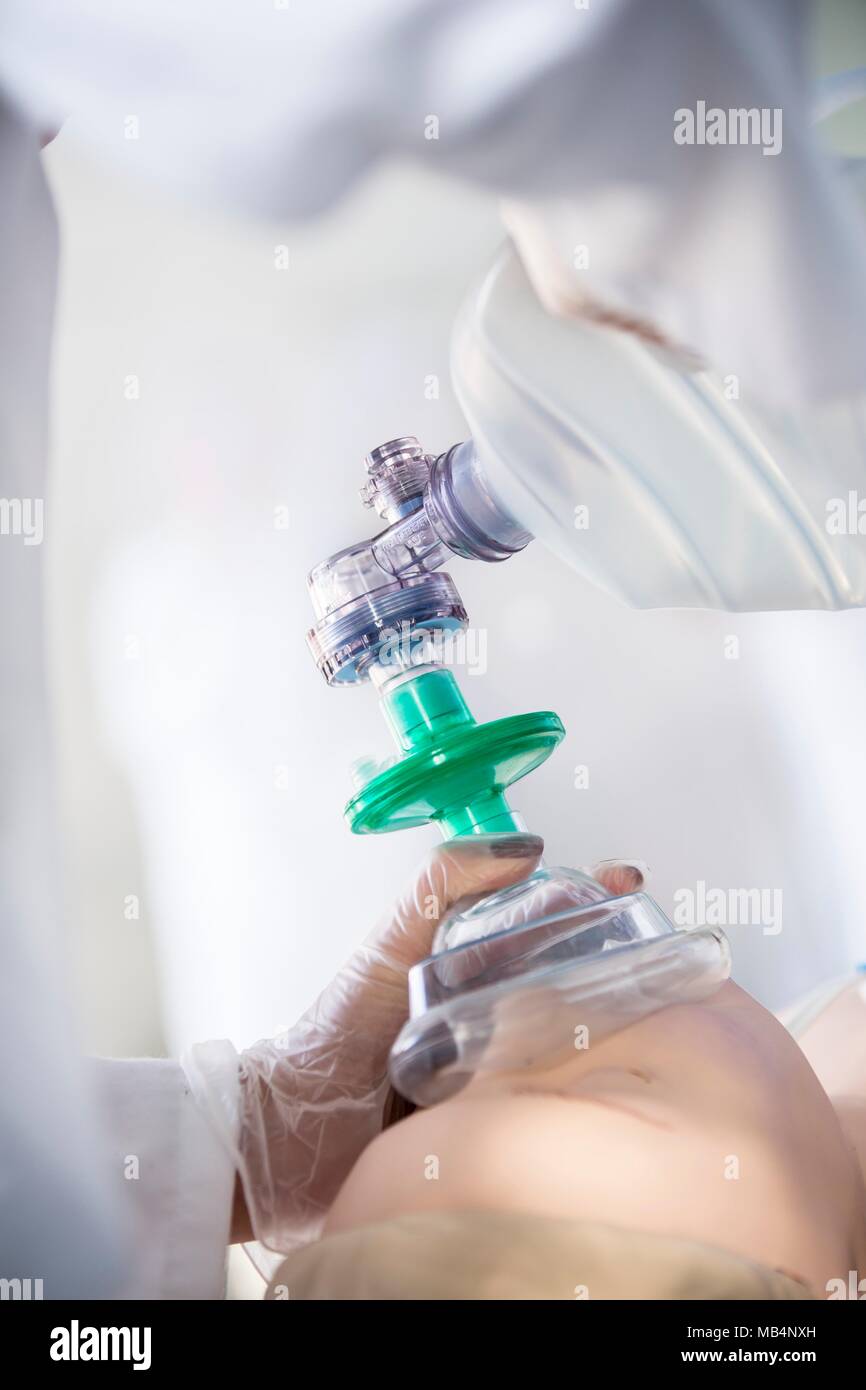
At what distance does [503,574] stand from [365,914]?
33cm

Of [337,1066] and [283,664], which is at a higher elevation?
[283,664]

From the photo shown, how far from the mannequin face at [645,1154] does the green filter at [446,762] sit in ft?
0.50

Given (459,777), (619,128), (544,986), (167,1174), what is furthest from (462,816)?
(619,128)

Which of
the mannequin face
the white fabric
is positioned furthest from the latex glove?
the white fabric

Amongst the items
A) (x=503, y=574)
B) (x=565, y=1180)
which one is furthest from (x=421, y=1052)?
(x=503, y=574)

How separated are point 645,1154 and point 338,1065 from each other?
27cm

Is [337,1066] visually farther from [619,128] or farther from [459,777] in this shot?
[619,128]

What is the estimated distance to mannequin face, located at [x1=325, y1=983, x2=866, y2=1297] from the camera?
513 millimetres

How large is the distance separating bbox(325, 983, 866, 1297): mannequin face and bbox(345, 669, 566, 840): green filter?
6.0 inches

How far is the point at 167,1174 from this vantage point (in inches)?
24.6

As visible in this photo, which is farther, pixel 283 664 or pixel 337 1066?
pixel 283 664

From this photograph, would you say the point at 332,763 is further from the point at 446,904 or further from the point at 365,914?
the point at 446,904

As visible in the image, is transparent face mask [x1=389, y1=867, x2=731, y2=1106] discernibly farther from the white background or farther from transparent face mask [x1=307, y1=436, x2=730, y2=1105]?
the white background

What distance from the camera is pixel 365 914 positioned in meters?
0.97
